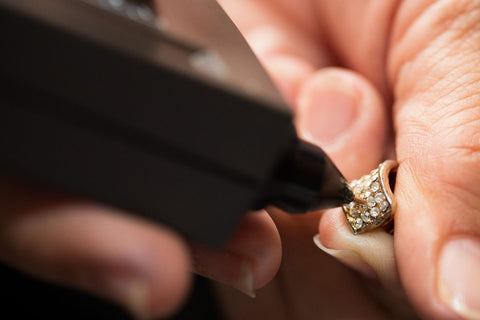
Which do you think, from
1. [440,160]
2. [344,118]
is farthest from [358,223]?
[344,118]

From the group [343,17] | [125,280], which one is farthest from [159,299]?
[343,17]

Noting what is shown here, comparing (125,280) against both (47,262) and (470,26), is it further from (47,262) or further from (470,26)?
(470,26)

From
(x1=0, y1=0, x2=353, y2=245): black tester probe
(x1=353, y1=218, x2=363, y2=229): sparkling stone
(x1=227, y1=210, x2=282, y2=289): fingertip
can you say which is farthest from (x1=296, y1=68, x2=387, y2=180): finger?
(x1=0, y1=0, x2=353, y2=245): black tester probe

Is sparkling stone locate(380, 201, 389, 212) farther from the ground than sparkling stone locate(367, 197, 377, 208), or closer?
closer

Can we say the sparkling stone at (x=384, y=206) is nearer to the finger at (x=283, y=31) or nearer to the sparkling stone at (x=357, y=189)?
the sparkling stone at (x=357, y=189)

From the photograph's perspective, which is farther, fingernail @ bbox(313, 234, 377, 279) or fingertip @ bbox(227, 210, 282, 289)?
fingernail @ bbox(313, 234, 377, 279)

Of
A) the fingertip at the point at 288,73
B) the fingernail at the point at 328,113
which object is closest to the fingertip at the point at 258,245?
the fingernail at the point at 328,113

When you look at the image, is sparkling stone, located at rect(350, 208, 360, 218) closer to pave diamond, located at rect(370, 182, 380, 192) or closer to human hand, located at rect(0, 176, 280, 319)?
pave diamond, located at rect(370, 182, 380, 192)
